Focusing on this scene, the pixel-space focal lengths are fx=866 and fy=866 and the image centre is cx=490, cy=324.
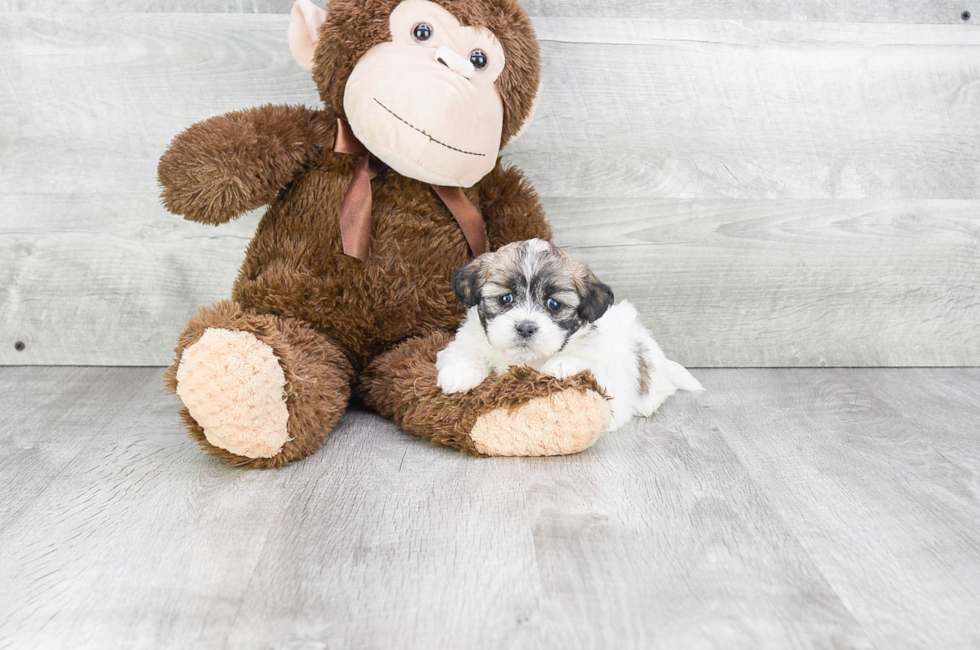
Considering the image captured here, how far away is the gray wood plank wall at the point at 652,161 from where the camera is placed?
6.55 ft

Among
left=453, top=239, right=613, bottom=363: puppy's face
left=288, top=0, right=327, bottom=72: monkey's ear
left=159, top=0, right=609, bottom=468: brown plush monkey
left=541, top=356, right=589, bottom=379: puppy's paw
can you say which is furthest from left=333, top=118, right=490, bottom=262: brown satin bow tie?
left=541, top=356, right=589, bottom=379: puppy's paw

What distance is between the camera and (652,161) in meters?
2.10

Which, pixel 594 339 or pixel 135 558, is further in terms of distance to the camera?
pixel 594 339

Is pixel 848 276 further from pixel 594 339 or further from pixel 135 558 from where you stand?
pixel 135 558

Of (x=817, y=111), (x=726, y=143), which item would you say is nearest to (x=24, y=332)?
(x=726, y=143)

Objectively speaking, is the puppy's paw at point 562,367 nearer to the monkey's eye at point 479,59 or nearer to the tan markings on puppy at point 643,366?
the tan markings on puppy at point 643,366

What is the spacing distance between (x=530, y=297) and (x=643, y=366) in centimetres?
38

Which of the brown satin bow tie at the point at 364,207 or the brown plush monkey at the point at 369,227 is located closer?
the brown plush monkey at the point at 369,227

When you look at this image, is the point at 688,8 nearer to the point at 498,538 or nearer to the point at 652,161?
the point at 652,161

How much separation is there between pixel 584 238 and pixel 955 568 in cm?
116

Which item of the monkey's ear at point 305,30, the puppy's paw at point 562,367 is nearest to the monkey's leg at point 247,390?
the puppy's paw at point 562,367

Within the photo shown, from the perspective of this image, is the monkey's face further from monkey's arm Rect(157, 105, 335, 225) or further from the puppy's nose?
the puppy's nose

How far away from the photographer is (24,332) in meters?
2.13

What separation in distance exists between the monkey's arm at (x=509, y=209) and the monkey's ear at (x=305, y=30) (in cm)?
44
